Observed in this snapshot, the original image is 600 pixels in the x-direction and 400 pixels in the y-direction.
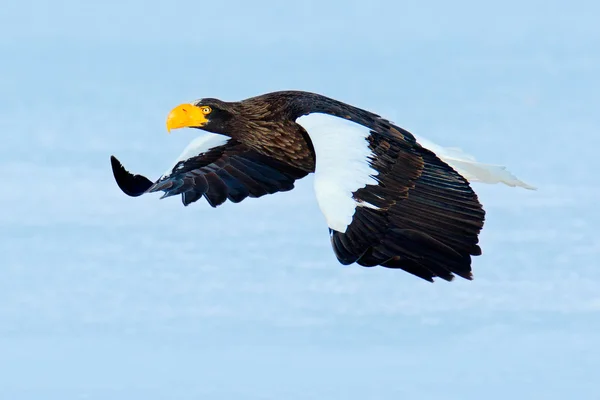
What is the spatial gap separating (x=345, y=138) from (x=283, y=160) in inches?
56.1

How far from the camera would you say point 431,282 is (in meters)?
12.4

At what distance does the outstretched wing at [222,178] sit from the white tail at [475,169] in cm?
142

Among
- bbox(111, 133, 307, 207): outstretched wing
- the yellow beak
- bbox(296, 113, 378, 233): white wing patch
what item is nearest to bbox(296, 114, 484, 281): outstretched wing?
bbox(296, 113, 378, 233): white wing patch

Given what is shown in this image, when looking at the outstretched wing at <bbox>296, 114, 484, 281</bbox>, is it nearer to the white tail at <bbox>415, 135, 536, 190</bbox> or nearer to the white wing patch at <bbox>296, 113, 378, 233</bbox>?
the white wing patch at <bbox>296, 113, 378, 233</bbox>

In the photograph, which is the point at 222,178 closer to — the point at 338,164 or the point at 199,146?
the point at 199,146

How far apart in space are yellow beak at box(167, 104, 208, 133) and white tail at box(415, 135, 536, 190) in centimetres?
212

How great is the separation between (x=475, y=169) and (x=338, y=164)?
1.98 metres

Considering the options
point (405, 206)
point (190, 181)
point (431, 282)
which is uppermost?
point (190, 181)

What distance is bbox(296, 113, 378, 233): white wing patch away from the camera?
12.8 m

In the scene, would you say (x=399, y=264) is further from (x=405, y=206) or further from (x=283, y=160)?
(x=283, y=160)

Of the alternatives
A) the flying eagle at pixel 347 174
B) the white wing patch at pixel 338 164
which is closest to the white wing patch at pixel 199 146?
the flying eagle at pixel 347 174

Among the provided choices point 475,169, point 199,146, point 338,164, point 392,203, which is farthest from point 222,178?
point 392,203

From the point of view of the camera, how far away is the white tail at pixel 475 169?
1479 centimetres

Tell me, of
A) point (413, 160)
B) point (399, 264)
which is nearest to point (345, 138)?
point (413, 160)
